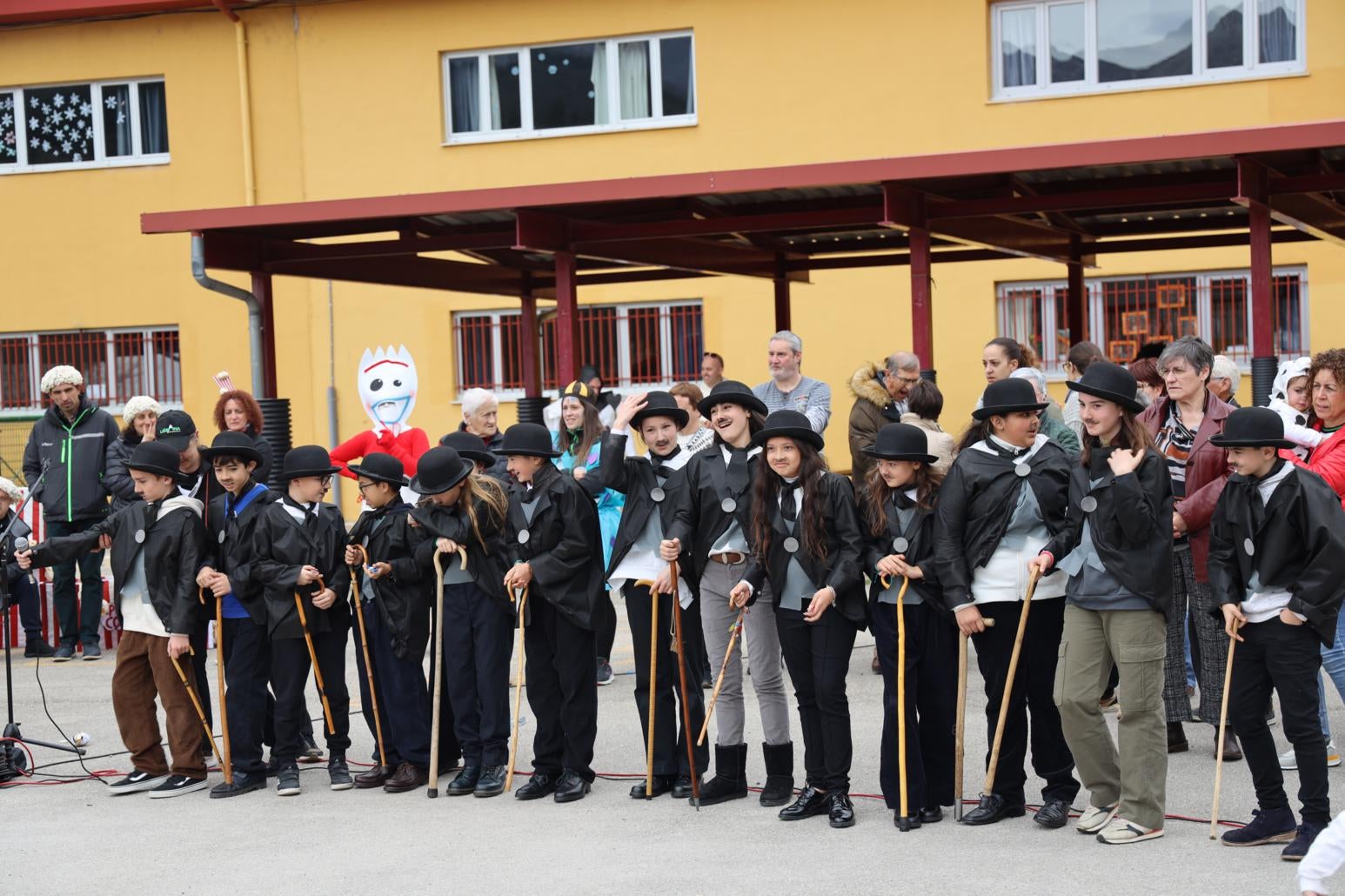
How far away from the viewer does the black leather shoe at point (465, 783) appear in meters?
7.01

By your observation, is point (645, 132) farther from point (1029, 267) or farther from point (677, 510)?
point (677, 510)

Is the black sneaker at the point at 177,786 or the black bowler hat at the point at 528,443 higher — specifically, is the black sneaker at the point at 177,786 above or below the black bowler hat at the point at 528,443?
below

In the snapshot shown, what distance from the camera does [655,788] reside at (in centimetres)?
680

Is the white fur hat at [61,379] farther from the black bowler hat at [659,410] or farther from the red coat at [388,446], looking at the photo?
the black bowler hat at [659,410]

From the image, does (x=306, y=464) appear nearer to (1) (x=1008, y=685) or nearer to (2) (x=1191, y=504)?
(1) (x=1008, y=685)

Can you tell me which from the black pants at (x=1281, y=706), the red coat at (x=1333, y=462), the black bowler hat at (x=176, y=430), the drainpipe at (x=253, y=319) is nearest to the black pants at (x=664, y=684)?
the black pants at (x=1281, y=706)

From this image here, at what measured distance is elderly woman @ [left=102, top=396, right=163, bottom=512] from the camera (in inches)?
395

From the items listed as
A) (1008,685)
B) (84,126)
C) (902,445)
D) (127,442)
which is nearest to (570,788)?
(1008,685)

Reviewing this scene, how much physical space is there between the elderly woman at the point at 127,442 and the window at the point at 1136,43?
10.7 metres

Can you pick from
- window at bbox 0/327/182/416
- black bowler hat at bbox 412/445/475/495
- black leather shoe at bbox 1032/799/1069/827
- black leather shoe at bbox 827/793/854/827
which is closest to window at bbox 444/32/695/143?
window at bbox 0/327/182/416

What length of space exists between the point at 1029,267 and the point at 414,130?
7.71 m

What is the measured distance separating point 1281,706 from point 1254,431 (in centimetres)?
100

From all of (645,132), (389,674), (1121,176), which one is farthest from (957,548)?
(645,132)

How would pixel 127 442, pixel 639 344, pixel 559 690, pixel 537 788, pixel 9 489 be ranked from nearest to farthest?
pixel 537 788, pixel 559 690, pixel 9 489, pixel 127 442, pixel 639 344
